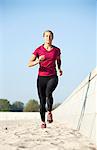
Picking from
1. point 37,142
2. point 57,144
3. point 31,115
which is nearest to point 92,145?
point 57,144

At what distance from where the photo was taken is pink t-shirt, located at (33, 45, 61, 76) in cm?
698

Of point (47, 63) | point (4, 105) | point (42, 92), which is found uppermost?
point (4, 105)

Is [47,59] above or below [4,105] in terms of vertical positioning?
below

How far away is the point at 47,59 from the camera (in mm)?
6984

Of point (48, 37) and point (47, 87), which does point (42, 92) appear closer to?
point (47, 87)

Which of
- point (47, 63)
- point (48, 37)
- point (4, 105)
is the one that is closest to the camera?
point (48, 37)

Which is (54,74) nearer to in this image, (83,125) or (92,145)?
(92,145)

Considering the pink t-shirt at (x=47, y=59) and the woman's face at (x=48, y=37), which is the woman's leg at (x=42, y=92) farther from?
the woman's face at (x=48, y=37)

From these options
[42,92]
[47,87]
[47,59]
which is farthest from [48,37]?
[42,92]

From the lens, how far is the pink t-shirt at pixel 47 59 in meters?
6.98

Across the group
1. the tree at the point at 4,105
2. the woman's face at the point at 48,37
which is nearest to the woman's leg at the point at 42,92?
the woman's face at the point at 48,37

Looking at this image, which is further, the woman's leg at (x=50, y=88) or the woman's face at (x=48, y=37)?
the woman's leg at (x=50, y=88)

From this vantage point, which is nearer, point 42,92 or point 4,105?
point 42,92

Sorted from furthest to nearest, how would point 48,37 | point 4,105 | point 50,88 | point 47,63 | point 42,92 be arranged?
point 4,105 → point 42,92 → point 50,88 → point 47,63 → point 48,37
